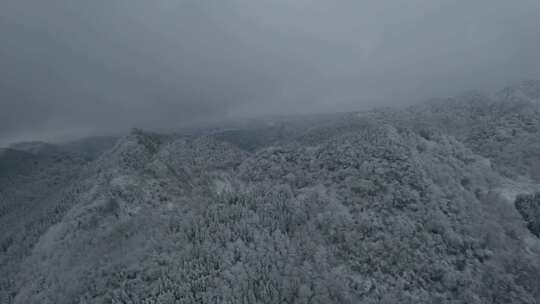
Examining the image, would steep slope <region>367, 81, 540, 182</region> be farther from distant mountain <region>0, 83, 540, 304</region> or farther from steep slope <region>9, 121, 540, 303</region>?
steep slope <region>9, 121, 540, 303</region>

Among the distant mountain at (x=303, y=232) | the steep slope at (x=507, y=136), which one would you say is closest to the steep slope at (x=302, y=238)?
the distant mountain at (x=303, y=232)

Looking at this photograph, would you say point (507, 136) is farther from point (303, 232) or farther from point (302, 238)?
point (302, 238)

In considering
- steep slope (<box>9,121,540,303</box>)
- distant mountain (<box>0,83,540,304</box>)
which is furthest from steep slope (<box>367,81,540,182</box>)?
steep slope (<box>9,121,540,303</box>)

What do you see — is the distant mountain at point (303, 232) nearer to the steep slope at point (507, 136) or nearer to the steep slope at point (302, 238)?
the steep slope at point (302, 238)

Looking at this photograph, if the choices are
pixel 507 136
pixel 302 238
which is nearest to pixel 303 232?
Answer: pixel 302 238

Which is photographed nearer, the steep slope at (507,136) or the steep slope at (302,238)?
the steep slope at (302,238)

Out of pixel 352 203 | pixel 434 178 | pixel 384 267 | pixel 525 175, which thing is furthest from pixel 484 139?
pixel 384 267
